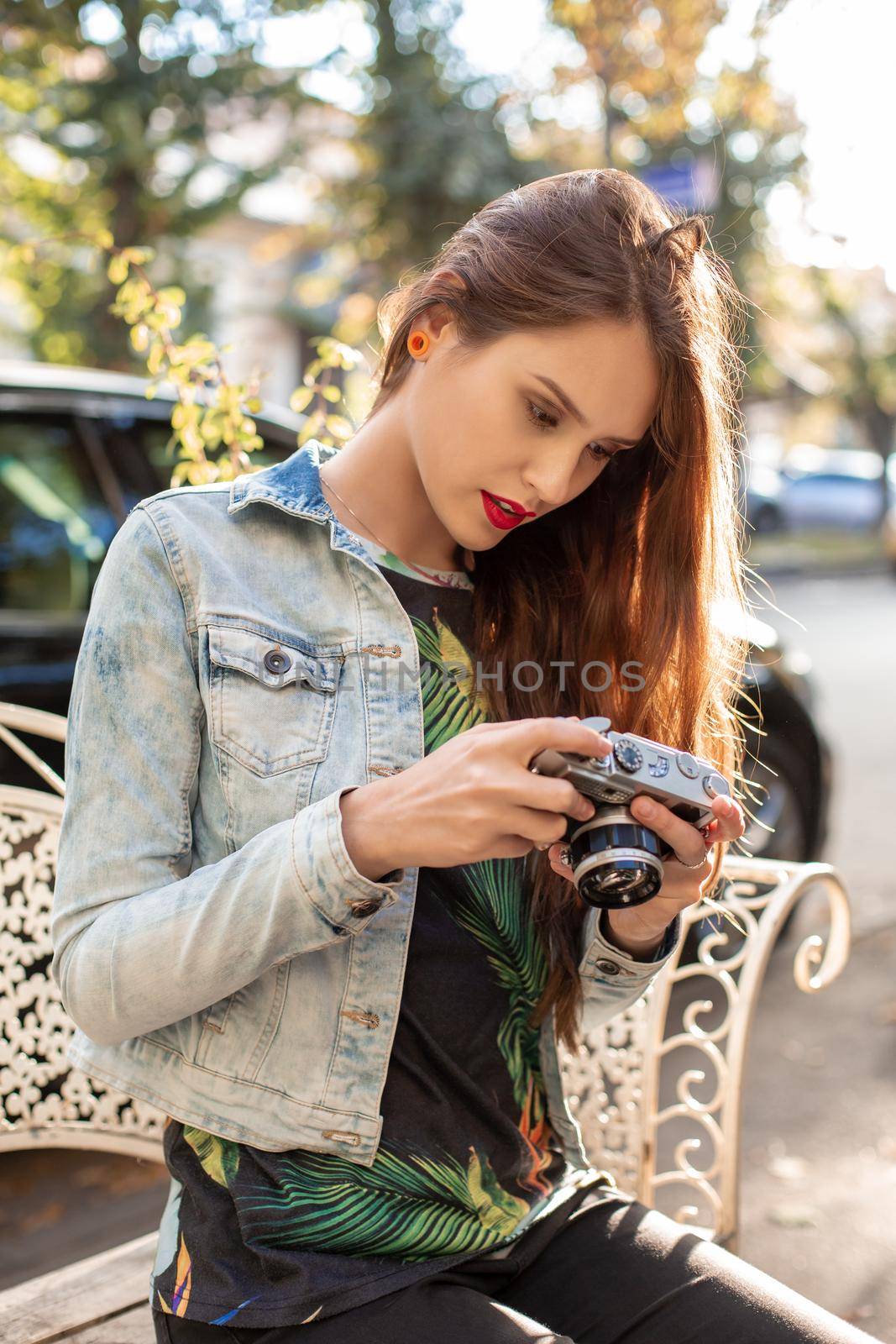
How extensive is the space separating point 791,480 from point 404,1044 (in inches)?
881

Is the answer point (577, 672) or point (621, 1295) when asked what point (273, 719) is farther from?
point (621, 1295)

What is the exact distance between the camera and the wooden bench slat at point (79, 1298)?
1577 mm

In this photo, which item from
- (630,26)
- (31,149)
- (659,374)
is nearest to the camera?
(659,374)

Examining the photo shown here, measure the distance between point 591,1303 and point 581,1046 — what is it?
551 mm

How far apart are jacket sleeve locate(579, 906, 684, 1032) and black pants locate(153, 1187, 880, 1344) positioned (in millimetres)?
242

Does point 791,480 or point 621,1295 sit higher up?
point 791,480

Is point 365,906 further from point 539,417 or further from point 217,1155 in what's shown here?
point 539,417

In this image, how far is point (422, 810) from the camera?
113 centimetres

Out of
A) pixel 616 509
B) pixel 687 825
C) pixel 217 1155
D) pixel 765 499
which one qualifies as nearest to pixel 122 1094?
pixel 217 1155

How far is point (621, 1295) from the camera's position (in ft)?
4.67

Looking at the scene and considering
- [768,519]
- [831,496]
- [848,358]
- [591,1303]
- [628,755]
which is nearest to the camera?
[628,755]

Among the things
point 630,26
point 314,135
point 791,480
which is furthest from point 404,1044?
point 791,480

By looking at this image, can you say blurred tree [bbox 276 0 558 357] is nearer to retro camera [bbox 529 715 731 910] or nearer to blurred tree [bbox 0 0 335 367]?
blurred tree [bbox 0 0 335 367]

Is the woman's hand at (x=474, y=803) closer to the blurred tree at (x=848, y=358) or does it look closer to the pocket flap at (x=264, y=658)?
the pocket flap at (x=264, y=658)
